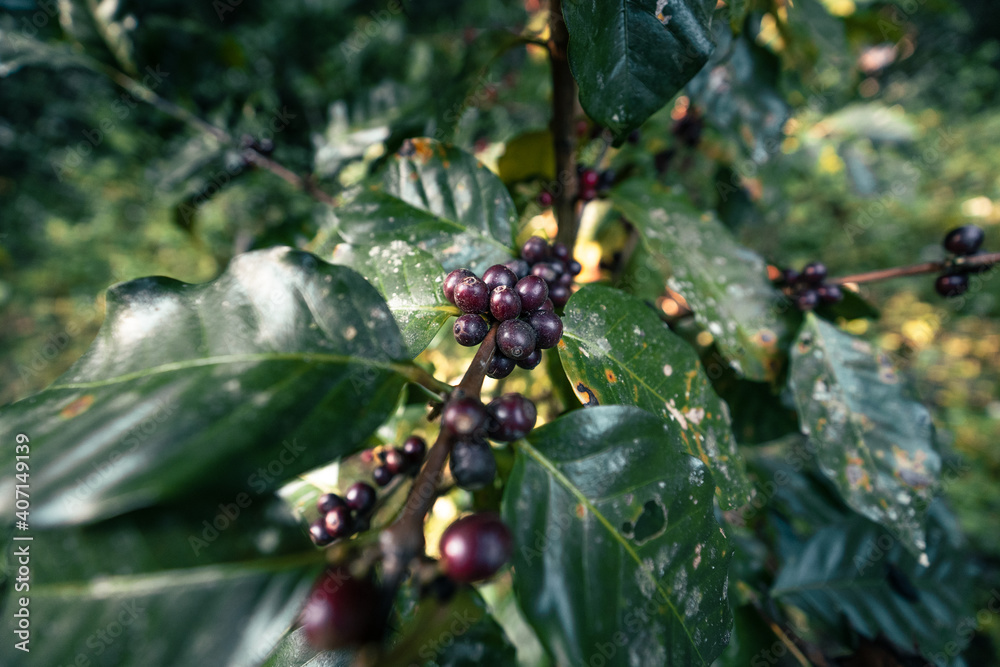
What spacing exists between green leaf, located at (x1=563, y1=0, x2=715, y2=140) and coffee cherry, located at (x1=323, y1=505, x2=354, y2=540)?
78cm

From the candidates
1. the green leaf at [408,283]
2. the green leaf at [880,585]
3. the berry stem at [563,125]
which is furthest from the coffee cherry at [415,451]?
the green leaf at [880,585]

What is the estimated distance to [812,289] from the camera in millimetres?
1146

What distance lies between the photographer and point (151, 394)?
465 mm

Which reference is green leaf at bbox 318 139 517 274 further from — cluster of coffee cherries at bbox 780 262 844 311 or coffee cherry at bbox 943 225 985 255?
coffee cherry at bbox 943 225 985 255

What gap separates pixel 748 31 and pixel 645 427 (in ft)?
4.62

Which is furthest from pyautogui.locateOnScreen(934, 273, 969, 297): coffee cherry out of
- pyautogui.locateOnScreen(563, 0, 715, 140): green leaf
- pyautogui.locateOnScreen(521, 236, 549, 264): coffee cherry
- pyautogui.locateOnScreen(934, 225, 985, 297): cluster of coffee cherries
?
pyautogui.locateOnScreen(521, 236, 549, 264): coffee cherry

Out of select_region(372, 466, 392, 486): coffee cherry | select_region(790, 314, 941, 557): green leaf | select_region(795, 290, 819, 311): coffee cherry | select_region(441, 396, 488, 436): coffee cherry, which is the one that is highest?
select_region(441, 396, 488, 436): coffee cherry

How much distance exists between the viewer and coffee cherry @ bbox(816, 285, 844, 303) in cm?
113

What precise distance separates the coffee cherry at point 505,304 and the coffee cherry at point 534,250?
0.29m

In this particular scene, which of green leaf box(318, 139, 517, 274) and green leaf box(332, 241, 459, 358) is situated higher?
green leaf box(318, 139, 517, 274)

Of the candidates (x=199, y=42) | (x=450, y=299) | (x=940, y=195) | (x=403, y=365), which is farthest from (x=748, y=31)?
(x=940, y=195)

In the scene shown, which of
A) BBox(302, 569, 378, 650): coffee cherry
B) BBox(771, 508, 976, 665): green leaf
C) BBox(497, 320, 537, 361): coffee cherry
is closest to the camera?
BBox(302, 569, 378, 650): coffee cherry

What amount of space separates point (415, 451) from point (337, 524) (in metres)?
0.20

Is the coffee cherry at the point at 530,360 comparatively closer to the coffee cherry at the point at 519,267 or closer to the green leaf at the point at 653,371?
the green leaf at the point at 653,371
